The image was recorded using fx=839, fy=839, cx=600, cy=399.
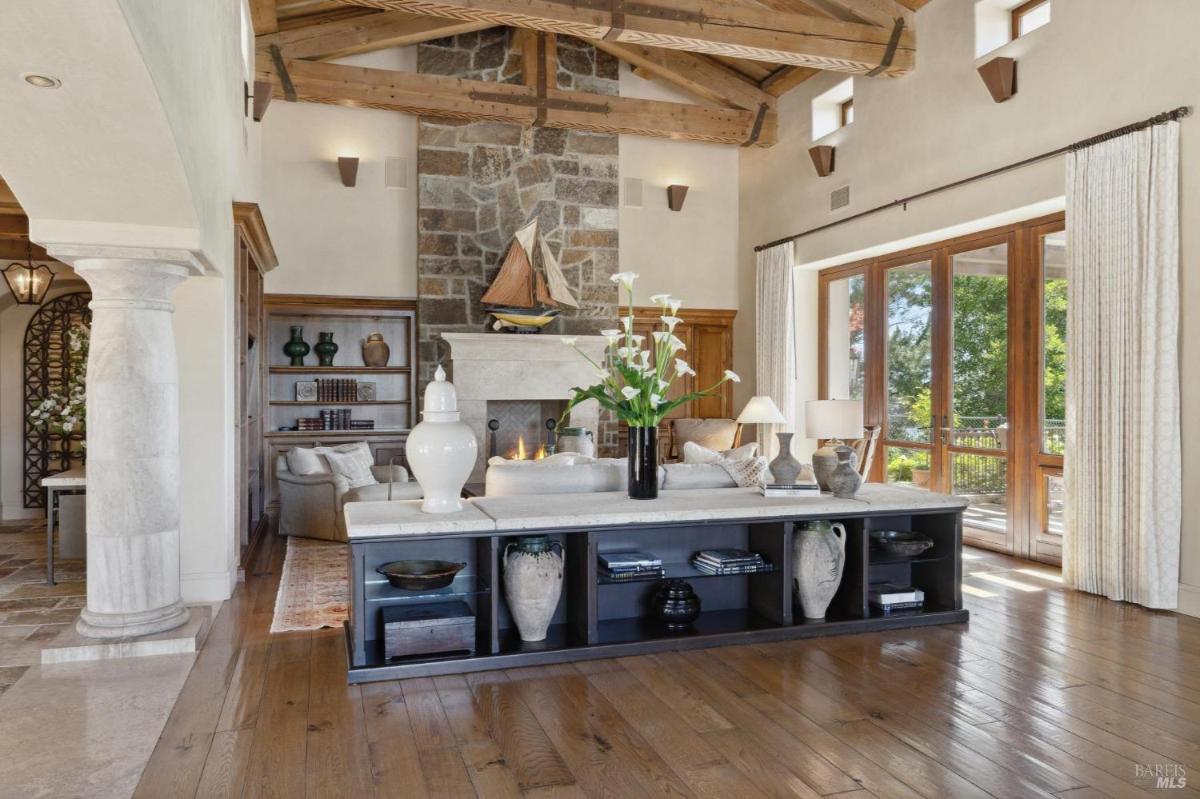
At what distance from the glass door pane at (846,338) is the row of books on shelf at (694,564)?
14.3ft

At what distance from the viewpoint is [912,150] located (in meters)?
6.84

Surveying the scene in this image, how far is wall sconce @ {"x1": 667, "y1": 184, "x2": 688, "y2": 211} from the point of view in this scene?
9.30 meters

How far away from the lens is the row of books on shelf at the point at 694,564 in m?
3.83

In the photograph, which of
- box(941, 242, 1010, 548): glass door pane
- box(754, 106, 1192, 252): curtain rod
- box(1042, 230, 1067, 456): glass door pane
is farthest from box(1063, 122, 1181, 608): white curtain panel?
box(941, 242, 1010, 548): glass door pane

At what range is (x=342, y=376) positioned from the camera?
8844 millimetres

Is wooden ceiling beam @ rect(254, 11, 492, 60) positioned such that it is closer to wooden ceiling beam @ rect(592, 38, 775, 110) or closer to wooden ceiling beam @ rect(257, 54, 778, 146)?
wooden ceiling beam @ rect(257, 54, 778, 146)

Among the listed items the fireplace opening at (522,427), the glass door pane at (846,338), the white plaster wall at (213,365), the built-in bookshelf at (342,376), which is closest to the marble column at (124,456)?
the white plaster wall at (213,365)

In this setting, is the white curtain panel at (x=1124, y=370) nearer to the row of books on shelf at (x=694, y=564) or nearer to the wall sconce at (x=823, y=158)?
the row of books on shelf at (x=694, y=564)

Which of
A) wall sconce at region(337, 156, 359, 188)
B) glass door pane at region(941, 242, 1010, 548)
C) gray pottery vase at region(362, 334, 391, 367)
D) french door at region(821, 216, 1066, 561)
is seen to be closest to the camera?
french door at region(821, 216, 1066, 561)

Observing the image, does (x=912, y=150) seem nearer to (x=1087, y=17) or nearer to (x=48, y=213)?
(x=1087, y=17)

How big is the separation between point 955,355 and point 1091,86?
2.21 metres

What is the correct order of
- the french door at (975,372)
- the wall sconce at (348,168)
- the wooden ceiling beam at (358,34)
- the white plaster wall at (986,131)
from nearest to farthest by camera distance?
the white plaster wall at (986,131) → the french door at (975,372) → the wooden ceiling beam at (358,34) → the wall sconce at (348,168)

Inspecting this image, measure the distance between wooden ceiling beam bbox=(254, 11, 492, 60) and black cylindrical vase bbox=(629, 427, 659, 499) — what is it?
536 cm

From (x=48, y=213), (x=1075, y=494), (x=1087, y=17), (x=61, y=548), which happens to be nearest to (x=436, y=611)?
(x=48, y=213)
